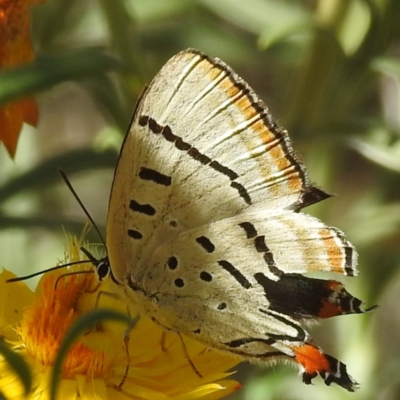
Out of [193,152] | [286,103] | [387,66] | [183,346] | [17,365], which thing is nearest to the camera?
[17,365]

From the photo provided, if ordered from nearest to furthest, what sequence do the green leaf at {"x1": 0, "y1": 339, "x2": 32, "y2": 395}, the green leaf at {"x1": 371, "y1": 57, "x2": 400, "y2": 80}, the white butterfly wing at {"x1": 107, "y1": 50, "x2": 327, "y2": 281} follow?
the green leaf at {"x1": 0, "y1": 339, "x2": 32, "y2": 395} < the white butterfly wing at {"x1": 107, "y1": 50, "x2": 327, "y2": 281} < the green leaf at {"x1": 371, "y1": 57, "x2": 400, "y2": 80}

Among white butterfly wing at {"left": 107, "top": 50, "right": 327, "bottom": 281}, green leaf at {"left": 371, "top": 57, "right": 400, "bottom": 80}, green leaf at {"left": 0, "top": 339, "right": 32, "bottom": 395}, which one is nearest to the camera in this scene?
green leaf at {"left": 0, "top": 339, "right": 32, "bottom": 395}

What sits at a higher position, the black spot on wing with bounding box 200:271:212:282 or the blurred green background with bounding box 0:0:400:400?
the blurred green background with bounding box 0:0:400:400

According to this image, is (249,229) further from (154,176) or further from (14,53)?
(14,53)

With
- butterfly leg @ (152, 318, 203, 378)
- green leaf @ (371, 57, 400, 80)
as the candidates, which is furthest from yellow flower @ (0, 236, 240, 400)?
green leaf @ (371, 57, 400, 80)

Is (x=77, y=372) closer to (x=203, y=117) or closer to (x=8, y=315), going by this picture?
(x=8, y=315)

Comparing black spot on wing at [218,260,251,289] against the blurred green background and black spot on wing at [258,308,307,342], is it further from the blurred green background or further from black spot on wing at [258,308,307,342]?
the blurred green background

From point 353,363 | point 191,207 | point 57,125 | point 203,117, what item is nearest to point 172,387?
point 191,207

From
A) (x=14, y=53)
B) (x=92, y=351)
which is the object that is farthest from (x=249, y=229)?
(x=14, y=53)
